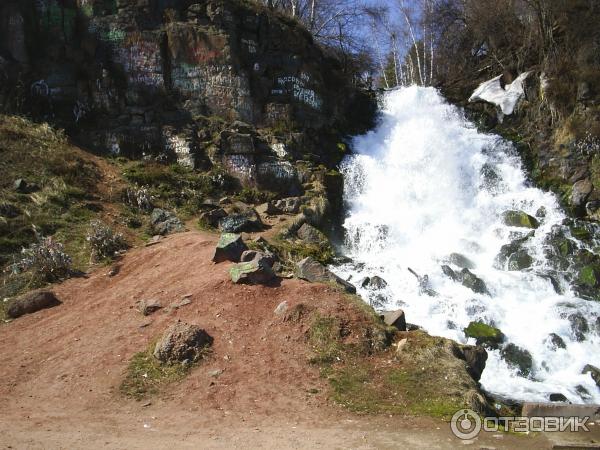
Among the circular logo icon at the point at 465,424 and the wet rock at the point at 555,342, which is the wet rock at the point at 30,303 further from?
the wet rock at the point at 555,342

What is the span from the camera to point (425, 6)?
33281 millimetres

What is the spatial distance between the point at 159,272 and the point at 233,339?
3586 millimetres

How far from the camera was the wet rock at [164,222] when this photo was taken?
14617mm

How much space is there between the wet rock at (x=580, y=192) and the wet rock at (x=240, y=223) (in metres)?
10.8

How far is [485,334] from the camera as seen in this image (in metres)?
12.1

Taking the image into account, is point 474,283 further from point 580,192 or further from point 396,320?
point 580,192

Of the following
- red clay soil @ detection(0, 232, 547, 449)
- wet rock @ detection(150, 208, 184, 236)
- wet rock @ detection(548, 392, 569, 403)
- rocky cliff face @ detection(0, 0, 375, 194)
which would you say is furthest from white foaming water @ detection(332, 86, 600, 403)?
wet rock @ detection(150, 208, 184, 236)

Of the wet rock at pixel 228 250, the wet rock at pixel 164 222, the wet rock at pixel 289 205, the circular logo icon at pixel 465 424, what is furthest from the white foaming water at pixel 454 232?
the wet rock at pixel 164 222

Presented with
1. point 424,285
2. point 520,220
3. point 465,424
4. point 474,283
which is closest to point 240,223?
point 424,285

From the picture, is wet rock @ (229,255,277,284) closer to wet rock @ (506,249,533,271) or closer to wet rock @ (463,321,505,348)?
wet rock @ (463,321,505,348)

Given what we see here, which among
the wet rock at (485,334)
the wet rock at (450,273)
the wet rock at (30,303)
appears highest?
the wet rock at (30,303)

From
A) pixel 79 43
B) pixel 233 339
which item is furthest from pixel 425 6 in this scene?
pixel 233 339

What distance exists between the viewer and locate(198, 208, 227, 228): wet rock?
1532 centimetres

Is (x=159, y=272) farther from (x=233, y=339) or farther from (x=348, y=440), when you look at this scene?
(x=348, y=440)
